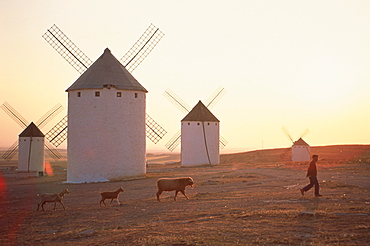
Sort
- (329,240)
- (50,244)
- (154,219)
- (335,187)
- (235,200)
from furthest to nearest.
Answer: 1. (335,187)
2. (235,200)
3. (154,219)
4. (50,244)
5. (329,240)

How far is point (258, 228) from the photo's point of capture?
394 inches

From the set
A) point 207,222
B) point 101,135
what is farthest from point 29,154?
point 207,222

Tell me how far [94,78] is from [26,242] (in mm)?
22504

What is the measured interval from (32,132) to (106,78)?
89.9 ft

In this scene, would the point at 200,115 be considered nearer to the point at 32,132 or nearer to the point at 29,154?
the point at 32,132

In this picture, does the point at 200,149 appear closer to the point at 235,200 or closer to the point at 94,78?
the point at 94,78

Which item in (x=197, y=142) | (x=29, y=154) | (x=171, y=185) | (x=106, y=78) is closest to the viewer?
(x=171, y=185)

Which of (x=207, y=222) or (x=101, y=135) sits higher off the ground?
(x=101, y=135)

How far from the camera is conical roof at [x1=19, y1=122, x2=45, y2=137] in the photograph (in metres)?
55.8

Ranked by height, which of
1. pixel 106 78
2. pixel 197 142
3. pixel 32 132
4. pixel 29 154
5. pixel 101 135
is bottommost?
pixel 29 154

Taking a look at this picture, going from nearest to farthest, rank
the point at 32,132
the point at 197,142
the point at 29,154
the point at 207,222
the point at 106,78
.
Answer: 1. the point at 207,222
2. the point at 106,78
3. the point at 197,142
4. the point at 29,154
5. the point at 32,132

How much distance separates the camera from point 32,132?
5612cm

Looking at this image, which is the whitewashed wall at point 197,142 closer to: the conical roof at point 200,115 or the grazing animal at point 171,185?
the conical roof at point 200,115

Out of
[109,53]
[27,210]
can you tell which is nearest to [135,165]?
[109,53]
